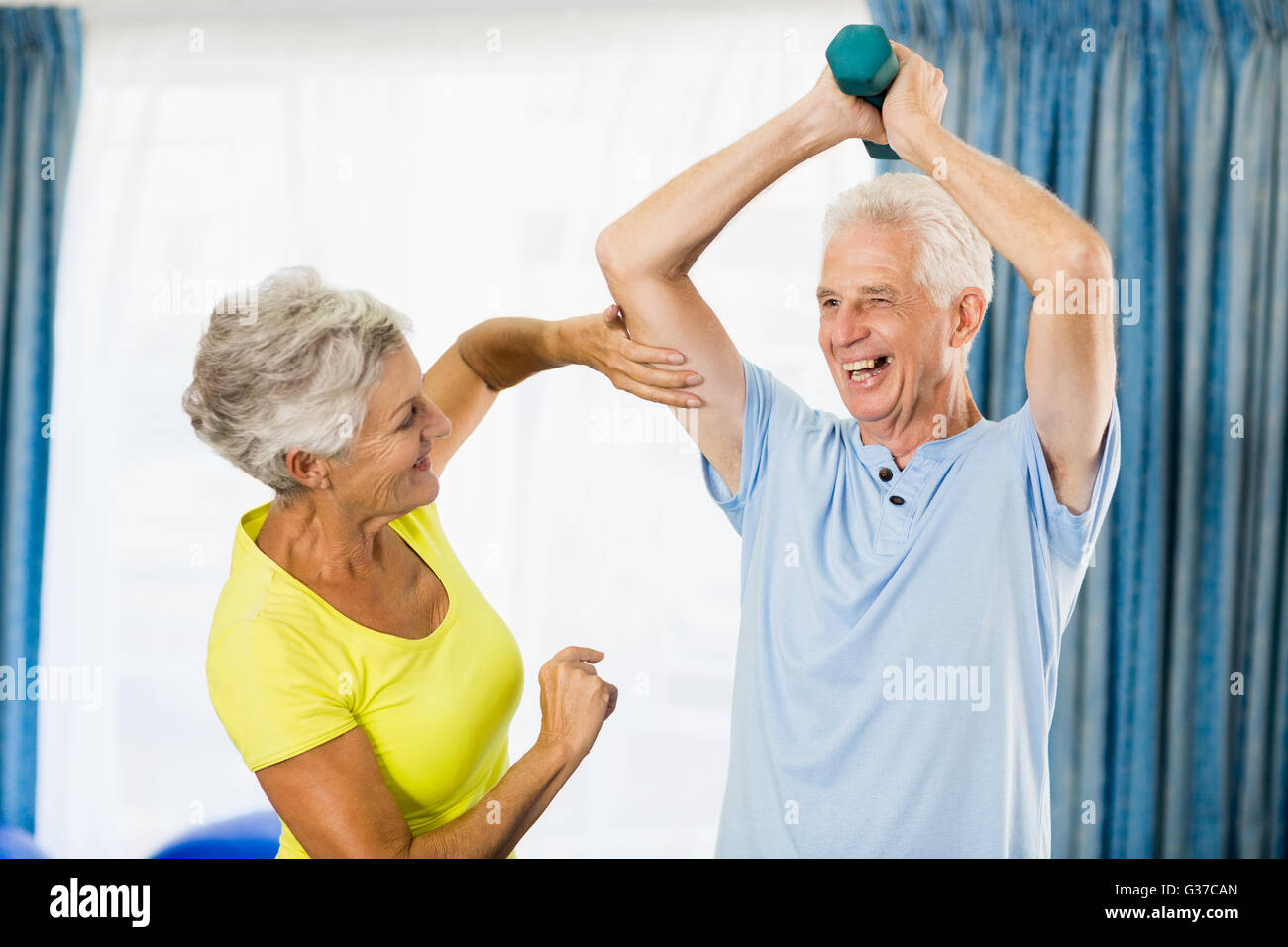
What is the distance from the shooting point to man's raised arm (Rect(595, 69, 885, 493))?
136cm

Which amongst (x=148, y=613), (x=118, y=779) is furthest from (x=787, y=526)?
(x=118, y=779)

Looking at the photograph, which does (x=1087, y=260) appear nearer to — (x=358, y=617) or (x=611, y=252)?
(x=611, y=252)

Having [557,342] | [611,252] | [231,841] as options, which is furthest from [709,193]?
[231,841]

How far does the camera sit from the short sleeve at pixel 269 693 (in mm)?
1236

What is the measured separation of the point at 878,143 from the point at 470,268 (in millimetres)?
1298

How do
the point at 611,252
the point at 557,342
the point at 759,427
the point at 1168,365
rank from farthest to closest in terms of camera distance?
the point at 1168,365, the point at 557,342, the point at 759,427, the point at 611,252

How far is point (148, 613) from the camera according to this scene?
103 inches

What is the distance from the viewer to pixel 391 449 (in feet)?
4.51

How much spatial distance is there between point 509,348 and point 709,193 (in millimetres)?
472

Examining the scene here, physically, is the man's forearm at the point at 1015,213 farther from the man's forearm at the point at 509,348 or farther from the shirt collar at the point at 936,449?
the man's forearm at the point at 509,348

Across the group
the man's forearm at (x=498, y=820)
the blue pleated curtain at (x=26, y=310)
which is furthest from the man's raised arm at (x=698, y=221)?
the blue pleated curtain at (x=26, y=310)

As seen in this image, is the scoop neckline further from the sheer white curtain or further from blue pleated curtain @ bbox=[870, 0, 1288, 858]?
blue pleated curtain @ bbox=[870, 0, 1288, 858]
